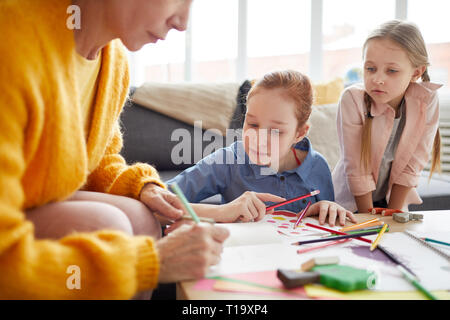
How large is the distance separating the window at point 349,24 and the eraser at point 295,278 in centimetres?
283

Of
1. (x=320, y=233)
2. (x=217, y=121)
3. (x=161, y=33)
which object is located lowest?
(x=320, y=233)

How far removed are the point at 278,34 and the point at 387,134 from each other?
2.21 m

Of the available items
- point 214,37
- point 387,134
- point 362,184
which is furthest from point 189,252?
point 214,37

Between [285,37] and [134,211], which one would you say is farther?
[285,37]

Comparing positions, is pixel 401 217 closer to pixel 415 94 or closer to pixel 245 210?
pixel 245 210

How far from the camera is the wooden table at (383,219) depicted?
605 millimetres

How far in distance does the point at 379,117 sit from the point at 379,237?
0.86m

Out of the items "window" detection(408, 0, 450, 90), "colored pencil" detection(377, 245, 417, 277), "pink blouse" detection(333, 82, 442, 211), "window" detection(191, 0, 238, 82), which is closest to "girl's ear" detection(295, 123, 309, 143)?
"pink blouse" detection(333, 82, 442, 211)

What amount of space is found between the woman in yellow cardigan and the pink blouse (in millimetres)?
930

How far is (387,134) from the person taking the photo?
1608mm
